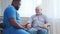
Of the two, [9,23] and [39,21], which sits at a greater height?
[9,23]

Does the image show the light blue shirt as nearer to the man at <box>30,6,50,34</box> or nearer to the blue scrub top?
the man at <box>30,6,50,34</box>

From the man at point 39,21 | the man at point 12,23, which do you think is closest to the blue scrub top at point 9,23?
the man at point 12,23

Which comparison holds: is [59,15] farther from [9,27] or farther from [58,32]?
[9,27]

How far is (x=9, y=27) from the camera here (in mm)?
2230

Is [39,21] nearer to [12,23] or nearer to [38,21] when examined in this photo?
[38,21]

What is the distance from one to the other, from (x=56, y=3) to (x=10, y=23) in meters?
2.16

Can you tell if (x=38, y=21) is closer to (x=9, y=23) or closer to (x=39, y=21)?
(x=39, y=21)

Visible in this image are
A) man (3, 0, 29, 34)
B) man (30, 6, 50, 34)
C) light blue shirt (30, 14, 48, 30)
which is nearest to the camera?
man (3, 0, 29, 34)

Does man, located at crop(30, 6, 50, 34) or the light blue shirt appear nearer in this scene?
man, located at crop(30, 6, 50, 34)

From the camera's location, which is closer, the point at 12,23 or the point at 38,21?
the point at 12,23

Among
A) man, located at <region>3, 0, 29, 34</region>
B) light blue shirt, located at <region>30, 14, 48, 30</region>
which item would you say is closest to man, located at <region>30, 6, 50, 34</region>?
light blue shirt, located at <region>30, 14, 48, 30</region>

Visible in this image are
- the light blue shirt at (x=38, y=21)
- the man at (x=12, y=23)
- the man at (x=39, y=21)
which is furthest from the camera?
the light blue shirt at (x=38, y=21)

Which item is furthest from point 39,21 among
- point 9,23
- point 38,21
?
point 9,23

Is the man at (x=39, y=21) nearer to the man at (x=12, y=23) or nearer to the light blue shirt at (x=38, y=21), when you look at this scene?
the light blue shirt at (x=38, y=21)
